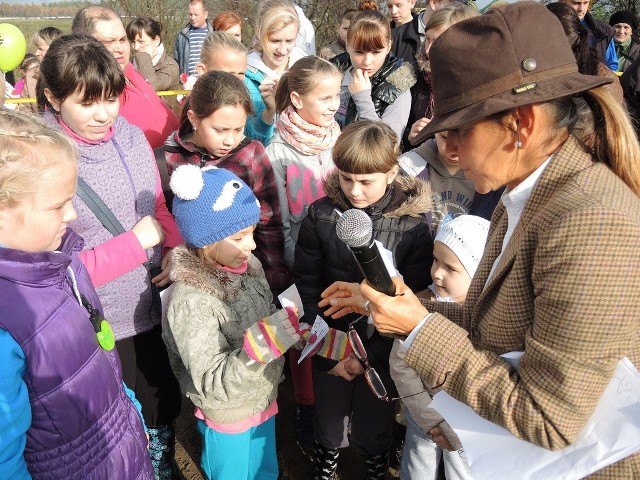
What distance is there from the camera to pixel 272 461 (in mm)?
2533

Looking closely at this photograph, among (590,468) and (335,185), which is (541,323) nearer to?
(590,468)

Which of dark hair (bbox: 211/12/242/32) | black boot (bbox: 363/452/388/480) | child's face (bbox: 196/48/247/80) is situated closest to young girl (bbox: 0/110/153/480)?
black boot (bbox: 363/452/388/480)

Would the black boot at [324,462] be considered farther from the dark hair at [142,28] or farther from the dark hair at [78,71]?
the dark hair at [142,28]

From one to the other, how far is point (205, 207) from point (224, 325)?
A: 1.55ft

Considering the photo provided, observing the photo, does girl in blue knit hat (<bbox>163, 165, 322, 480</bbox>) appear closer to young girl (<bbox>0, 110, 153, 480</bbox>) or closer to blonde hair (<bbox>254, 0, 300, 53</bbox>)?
young girl (<bbox>0, 110, 153, 480</bbox>)

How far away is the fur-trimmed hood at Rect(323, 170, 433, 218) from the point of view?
2514mm

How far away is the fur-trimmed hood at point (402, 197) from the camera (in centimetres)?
251

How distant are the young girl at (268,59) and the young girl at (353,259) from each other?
4.13ft

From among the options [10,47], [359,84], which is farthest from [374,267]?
[10,47]

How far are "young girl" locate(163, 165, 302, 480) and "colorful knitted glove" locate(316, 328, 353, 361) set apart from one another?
227 millimetres

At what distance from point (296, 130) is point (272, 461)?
5.82ft

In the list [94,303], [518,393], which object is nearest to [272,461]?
[94,303]

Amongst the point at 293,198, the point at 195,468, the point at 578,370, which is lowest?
the point at 195,468

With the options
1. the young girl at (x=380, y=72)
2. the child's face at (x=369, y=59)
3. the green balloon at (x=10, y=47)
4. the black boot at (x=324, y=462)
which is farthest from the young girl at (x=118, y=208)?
the green balloon at (x=10, y=47)
